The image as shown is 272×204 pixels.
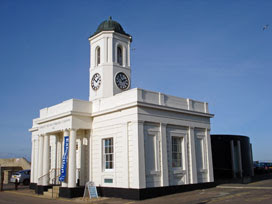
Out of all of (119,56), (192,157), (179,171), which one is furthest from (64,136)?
(192,157)

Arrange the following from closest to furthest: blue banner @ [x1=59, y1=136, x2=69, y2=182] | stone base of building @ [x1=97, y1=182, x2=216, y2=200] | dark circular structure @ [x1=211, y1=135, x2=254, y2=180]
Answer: stone base of building @ [x1=97, y1=182, x2=216, y2=200] < blue banner @ [x1=59, y1=136, x2=69, y2=182] < dark circular structure @ [x1=211, y1=135, x2=254, y2=180]

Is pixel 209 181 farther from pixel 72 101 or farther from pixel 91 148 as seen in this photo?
pixel 72 101

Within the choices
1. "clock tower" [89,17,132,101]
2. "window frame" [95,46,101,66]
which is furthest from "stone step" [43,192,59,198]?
"window frame" [95,46,101,66]

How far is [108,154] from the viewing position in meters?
17.8

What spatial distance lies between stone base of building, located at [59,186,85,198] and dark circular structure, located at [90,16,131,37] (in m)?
11.6

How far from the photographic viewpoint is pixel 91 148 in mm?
18781

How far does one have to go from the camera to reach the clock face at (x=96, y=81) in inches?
857

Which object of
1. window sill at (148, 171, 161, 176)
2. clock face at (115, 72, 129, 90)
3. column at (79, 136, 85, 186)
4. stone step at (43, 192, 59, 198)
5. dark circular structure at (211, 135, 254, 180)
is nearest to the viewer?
window sill at (148, 171, 161, 176)

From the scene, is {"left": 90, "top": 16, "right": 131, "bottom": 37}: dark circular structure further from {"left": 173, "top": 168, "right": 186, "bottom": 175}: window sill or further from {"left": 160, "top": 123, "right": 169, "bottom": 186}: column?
{"left": 173, "top": 168, "right": 186, "bottom": 175}: window sill

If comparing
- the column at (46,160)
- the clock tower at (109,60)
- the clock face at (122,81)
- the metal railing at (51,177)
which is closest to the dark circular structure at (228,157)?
the clock face at (122,81)

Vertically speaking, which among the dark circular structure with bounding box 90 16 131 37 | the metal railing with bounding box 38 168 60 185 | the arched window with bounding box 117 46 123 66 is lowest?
the metal railing with bounding box 38 168 60 185

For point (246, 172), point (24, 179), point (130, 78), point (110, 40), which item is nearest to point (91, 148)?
point (130, 78)

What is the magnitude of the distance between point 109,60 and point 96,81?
1.87 metres

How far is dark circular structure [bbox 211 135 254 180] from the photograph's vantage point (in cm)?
2728
